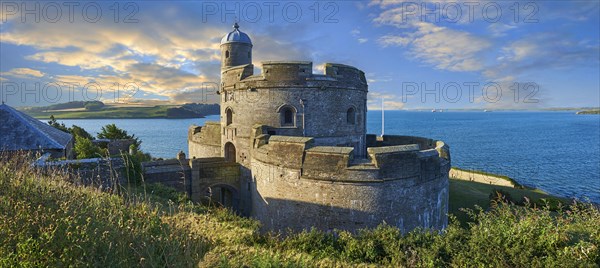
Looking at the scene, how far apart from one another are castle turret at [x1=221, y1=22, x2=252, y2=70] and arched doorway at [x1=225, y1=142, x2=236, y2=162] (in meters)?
4.85

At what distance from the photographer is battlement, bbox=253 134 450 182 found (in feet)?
39.4

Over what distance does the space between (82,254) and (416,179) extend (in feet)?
37.6

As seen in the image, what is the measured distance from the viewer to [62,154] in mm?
18531

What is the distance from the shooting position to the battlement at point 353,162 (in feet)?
39.4

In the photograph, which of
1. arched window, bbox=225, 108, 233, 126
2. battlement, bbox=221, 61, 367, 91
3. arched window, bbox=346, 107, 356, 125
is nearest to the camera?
battlement, bbox=221, 61, 367, 91

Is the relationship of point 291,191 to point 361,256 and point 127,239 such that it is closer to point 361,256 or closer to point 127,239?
point 361,256

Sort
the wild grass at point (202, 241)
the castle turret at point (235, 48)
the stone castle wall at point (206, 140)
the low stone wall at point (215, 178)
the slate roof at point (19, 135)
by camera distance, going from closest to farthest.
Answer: the wild grass at point (202, 241) < the low stone wall at point (215, 178) < the slate roof at point (19, 135) < the castle turret at point (235, 48) < the stone castle wall at point (206, 140)

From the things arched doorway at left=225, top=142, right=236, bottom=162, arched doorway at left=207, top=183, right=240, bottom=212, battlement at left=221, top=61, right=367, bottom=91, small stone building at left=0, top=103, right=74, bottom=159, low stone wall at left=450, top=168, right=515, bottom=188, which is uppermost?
battlement at left=221, top=61, right=367, bottom=91

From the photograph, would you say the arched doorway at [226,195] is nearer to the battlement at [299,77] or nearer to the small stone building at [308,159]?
the small stone building at [308,159]

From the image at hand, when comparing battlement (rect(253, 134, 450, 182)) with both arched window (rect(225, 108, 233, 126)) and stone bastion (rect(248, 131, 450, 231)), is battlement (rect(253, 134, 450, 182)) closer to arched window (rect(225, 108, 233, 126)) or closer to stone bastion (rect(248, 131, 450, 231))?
stone bastion (rect(248, 131, 450, 231))

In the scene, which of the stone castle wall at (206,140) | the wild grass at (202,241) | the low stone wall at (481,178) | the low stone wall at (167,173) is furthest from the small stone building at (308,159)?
the low stone wall at (481,178)

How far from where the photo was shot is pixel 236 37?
19.2 metres

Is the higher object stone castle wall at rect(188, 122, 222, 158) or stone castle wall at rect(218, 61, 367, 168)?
stone castle wall at rect(218, 61, 367, 168)

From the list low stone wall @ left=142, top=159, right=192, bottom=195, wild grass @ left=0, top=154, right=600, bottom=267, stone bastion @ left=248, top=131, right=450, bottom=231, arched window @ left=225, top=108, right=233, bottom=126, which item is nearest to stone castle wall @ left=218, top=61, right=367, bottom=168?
arched window @ left=225, top=108, right=233, bottom=126
